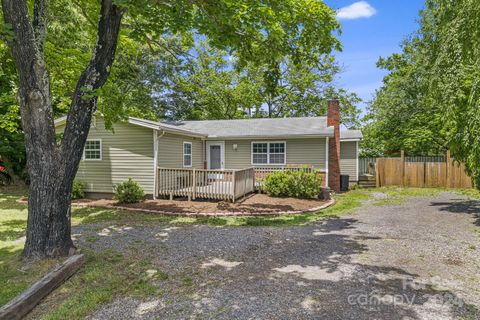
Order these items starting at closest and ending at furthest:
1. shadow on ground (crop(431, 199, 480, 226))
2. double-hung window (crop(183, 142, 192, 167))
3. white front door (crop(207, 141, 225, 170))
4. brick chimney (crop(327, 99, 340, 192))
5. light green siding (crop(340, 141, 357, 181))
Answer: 1. shadow on ground (crop(431, 199, 480, 226))
2. double-hung window (crop(183, 142, 192, 167))
3. brick chimney (crop(327, 99, 340, 192))
4. white front door (crop(207, 141, 225, 170))
5. light green siding (crop(340, 141, 357, 181))

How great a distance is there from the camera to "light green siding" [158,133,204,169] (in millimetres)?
11847

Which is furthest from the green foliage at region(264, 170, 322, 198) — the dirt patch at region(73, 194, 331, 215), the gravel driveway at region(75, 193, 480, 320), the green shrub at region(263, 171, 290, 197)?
the gravel driveway at region(75, 193, 480, 320)

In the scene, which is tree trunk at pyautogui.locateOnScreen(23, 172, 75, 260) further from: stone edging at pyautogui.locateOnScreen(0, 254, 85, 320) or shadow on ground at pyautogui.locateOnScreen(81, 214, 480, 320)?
shadow on ground at pyautogui.locateOnScreen(81, 214, 480, 320)

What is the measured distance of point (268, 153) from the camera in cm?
1483

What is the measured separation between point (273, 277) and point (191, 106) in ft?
83.7

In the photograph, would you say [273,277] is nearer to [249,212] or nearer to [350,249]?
[350,249]

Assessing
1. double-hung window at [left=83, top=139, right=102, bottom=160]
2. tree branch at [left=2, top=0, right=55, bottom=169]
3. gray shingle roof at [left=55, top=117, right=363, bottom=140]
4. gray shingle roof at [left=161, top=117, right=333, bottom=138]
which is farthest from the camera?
gray shingle roof at [left=161, top=117, right=333, bottom=138]

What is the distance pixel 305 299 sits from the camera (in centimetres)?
367

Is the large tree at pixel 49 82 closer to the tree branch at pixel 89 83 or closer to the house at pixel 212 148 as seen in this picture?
the tree branch at pixel 89 83

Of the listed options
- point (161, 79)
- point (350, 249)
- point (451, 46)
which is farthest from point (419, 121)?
point (161, 79)

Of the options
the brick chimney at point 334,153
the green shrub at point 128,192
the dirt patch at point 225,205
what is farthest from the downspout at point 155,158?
the brick chimney at point 334,153

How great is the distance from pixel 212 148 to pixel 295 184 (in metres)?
5.80

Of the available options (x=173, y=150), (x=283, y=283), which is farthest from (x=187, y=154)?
(x=283, y=283)

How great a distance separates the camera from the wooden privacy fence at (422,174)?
48.2 ft
